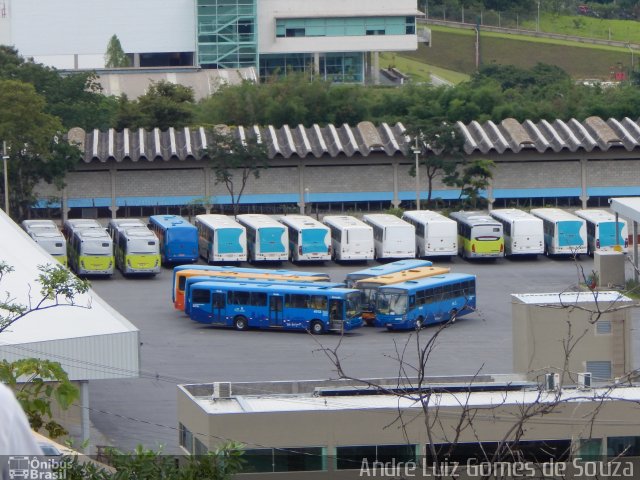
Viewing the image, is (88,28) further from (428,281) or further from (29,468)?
(29,468)

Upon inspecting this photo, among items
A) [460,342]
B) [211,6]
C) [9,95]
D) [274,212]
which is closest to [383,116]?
[274,212]

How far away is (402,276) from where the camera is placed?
28734 mm

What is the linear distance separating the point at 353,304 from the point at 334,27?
170ft

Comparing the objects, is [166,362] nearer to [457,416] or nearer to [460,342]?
[460,342]

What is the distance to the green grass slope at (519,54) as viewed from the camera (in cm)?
8362

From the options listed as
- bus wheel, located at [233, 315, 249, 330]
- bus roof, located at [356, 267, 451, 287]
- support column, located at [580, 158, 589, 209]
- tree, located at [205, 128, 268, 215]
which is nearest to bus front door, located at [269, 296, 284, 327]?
bus wheel, located at [233, 315, 249, 330]

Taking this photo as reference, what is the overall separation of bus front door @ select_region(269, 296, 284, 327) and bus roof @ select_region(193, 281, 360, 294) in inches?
8.7

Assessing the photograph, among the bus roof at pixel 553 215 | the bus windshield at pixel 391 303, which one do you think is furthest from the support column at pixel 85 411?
the bus roof at pixel 553 215

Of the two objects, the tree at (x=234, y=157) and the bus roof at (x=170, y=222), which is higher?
the tree at (x=234, y=157)

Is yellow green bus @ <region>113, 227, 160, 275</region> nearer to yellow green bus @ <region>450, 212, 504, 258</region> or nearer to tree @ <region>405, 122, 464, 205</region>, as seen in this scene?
yellow green bus @ <region>450, 212, 504, 258</region>

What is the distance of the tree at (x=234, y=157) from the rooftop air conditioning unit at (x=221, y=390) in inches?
1077

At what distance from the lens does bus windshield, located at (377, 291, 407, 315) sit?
89.7ft

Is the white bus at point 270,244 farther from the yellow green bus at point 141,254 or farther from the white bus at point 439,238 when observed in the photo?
the white bus at point 439,238

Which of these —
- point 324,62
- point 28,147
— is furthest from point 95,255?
point 324,62
